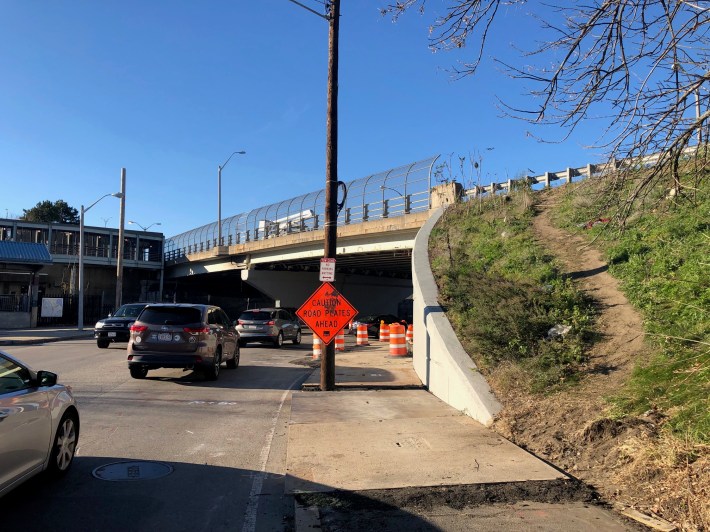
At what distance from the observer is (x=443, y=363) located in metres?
10.4

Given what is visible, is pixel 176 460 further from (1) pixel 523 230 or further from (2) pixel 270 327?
(2) pixel 270 327

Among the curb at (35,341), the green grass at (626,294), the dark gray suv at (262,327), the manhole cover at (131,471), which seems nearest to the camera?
the manhole cover at (131,471)

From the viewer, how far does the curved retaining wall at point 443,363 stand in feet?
28.2

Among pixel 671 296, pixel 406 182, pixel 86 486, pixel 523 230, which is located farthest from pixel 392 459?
pixel 406 182

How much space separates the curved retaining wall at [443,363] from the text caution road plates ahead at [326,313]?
5.78 feet

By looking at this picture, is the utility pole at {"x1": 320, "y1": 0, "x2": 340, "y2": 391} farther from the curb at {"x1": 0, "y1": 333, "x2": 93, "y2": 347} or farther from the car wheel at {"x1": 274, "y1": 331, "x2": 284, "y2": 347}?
the curb at {"x1": 0, "y1": 333, "x2": 93, "y2": 347}

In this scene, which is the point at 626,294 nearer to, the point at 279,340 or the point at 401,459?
the point at 401,459

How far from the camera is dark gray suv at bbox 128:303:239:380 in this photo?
1227 cm

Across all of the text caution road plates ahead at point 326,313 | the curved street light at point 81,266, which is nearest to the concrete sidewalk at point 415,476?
the text caution road plates ahead at point 326,313

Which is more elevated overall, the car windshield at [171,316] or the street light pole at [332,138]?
the street light pole at [332,138]

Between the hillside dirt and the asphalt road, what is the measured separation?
9.89 ft

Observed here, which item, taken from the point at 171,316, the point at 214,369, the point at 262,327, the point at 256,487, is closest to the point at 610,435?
the point at 256,487

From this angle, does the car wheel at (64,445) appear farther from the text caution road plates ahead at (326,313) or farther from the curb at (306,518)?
the text caution road plates ahead at (326,313)

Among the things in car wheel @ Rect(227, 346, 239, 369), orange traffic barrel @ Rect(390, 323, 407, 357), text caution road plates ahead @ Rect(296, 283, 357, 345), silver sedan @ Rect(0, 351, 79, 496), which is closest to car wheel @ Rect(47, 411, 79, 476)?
silver sedan @ Rect(0, 351, 79, 496)
